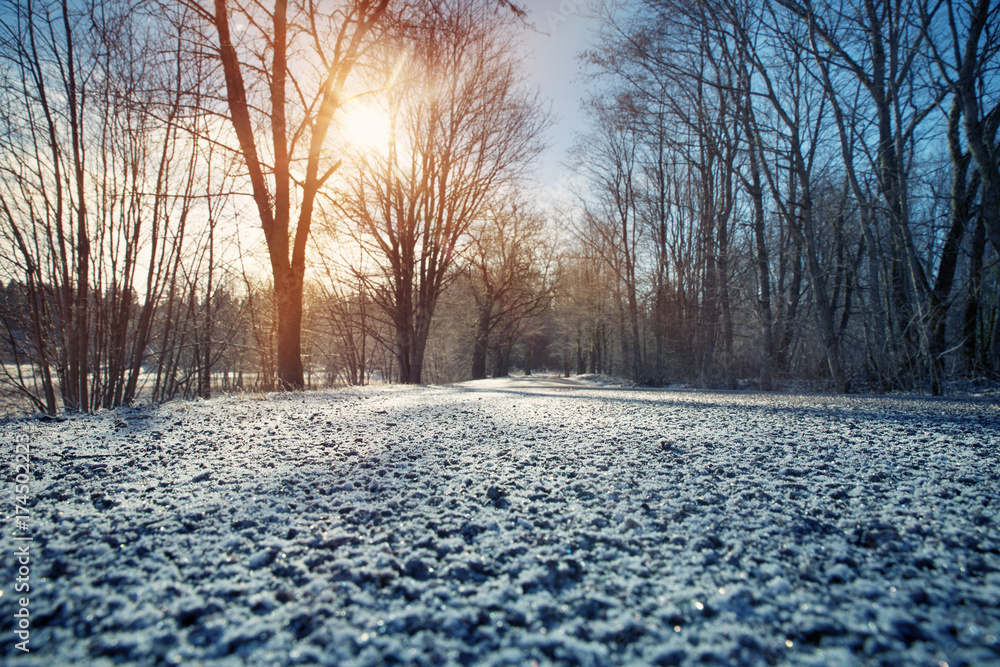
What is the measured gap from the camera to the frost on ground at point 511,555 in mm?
531

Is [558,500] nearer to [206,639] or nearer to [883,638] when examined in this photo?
[883,638]

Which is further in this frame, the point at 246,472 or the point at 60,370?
the point at 60,370

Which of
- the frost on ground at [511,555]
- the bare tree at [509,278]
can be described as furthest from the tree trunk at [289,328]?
the bare tree at [509,278]

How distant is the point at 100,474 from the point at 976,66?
7.37 m

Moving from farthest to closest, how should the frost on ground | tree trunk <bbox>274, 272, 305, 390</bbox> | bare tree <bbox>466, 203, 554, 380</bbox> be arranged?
bare tree <bbox>466, 203, 554, 380</bbox> < tree trunk <bbox>274, 272, 305, 390</bbox> < the frost on ground

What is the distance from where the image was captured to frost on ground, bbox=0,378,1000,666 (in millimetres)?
531

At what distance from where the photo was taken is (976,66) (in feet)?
14.6

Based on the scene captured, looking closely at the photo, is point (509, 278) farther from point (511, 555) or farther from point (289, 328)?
point (511, 555)

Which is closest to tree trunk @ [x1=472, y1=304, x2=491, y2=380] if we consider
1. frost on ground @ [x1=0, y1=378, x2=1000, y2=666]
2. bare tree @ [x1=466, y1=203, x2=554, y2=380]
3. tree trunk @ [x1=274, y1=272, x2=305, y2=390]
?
bare tree @ [x1=466, y1=203, x2=554, y2=380]

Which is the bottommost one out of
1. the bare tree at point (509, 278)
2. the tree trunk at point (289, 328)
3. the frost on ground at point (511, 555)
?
the frost on ground at point (511, 555)

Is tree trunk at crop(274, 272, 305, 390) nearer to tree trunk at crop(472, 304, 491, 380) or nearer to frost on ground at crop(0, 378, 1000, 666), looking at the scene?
frost on ground at crop(0, 378, 1000, 666)

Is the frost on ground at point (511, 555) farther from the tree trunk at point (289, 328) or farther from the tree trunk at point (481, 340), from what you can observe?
the tree trunk at point (481, 340)

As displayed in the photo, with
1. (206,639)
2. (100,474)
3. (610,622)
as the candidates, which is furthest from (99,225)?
(610,622)

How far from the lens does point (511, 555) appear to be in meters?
0.77
